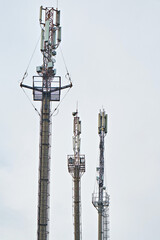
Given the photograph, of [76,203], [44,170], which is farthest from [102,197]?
[44,170]

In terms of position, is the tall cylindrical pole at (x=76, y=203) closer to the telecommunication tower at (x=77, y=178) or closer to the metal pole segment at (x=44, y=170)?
the telecommunication tower at (x=77, y=178)

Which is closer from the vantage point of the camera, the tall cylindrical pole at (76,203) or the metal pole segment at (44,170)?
the metal pole segment at (44,170)

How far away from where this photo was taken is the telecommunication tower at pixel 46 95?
243 feet

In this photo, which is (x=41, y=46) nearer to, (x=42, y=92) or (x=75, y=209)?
(x=42, y=92)

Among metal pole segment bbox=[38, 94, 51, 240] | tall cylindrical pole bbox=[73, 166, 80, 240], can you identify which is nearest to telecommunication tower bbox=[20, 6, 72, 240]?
metal pole segment bbox=[38, 94, 51, 240]

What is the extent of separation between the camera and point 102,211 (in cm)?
11250

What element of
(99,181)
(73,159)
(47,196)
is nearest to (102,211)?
(99,181)

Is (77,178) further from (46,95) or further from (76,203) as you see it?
(46,95)

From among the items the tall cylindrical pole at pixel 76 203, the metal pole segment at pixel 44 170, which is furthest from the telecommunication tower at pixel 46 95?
the tall cylindrical pole at pixel 76 203

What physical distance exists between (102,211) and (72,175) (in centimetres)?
1230

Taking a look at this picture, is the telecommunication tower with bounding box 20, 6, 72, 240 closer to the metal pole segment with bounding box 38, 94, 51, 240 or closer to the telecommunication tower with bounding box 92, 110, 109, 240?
the metal pole segment with bounding box 38, 94, 51, 240

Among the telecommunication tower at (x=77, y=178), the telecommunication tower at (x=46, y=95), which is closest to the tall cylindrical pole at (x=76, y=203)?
the telecommunication tower at (x=77, y=178)

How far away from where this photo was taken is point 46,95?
8006 cm

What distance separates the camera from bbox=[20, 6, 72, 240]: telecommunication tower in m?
74.0
